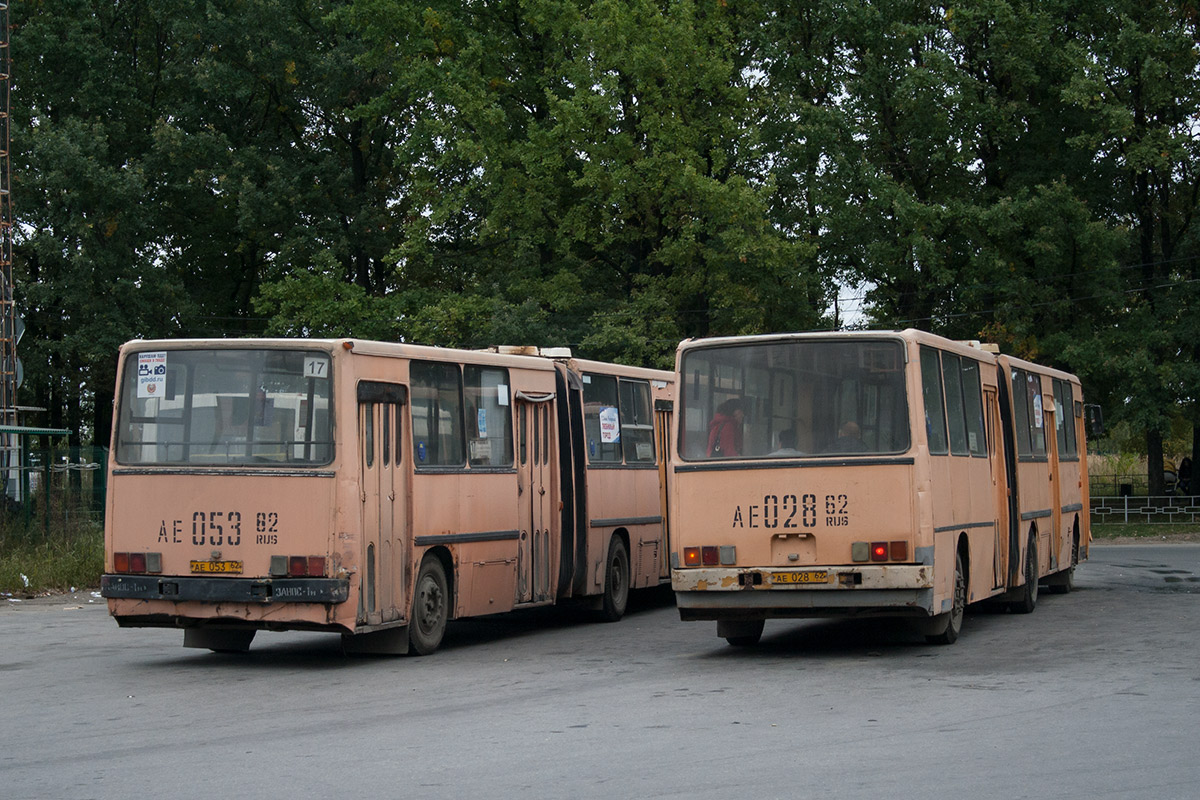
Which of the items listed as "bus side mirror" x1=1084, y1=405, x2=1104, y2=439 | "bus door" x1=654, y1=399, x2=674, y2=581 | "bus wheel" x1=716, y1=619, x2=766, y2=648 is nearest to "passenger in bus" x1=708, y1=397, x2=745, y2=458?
"bus wheel" x1=716, y1=619, x2=766, y2=648

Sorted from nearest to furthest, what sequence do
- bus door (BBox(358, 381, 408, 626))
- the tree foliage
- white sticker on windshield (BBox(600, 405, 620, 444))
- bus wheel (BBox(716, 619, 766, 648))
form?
bus door (BBox(358, 381, 408, 626)) → bus wheel (BBox(716, 619, 766, 648)) → white sticker on windshield (BBox(600, 405, 620, 444)) → the tree foliage

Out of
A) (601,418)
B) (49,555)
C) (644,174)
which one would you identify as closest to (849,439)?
(601,418)

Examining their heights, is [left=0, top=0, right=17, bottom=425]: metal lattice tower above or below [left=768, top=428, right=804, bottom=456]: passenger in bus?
above

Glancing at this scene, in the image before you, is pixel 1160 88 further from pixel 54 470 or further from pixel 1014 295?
pixel 54 470

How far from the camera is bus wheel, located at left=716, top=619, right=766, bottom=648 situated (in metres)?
15.5

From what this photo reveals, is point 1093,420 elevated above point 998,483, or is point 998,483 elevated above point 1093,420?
point 1093,420

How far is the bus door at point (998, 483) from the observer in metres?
17.3

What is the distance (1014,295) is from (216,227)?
24384mm

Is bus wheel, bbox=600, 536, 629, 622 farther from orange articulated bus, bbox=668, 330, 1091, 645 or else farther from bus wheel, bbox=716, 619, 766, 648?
orange articulated bus, bbox=668, 330, 1091, 645

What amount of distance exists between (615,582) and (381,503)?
20.5 feet

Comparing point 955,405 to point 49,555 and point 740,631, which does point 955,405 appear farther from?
point 49,555

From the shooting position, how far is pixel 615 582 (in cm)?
1992

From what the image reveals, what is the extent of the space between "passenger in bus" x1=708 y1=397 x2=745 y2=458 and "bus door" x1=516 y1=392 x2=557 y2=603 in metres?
3.43

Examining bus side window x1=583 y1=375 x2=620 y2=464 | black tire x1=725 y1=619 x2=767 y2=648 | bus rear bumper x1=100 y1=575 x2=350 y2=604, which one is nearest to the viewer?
bus rear bumper x1=100 y1=575 x2=350 y2=604
